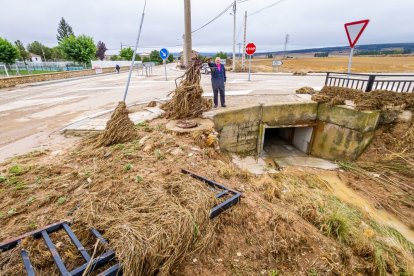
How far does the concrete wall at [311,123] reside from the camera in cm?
662

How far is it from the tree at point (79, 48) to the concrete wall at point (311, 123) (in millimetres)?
35111

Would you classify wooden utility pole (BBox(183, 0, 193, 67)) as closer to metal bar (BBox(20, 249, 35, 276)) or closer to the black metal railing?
the black metal railing

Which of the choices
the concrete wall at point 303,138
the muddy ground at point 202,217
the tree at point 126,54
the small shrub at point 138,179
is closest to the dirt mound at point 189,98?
the muddy ground at point 202,217

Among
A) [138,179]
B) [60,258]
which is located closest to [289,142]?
[138,179]

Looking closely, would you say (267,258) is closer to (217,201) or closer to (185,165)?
(217,201)

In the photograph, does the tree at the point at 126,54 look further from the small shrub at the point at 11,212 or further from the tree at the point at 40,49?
the small shrub at the point at 11,212

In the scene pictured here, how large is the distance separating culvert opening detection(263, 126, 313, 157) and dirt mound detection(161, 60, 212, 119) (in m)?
3.72

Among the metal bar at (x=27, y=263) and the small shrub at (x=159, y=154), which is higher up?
the metal bar at (x=27, y=263)

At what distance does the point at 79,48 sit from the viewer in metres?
32.3

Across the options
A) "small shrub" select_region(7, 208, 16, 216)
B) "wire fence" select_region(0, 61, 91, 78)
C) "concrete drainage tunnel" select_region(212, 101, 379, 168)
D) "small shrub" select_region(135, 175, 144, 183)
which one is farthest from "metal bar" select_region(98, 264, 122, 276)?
"wire fence" select_region(0, 61, 91, 78)

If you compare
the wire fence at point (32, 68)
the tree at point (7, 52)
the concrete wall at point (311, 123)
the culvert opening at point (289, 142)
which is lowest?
the culvert opening at point (289, 142)

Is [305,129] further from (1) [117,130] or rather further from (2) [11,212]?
(2) [11,212]

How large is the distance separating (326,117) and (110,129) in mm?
7008

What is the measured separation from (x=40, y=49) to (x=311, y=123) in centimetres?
8358
